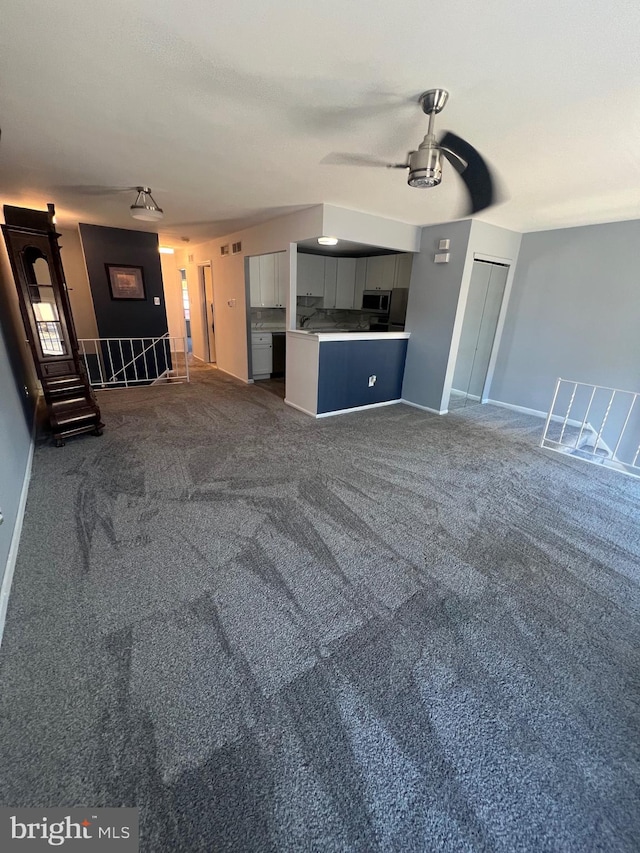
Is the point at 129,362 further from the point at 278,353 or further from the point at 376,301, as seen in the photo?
the point at 376,301

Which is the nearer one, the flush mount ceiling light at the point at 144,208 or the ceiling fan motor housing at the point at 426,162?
the ceiling fan motor housing at the point at 426,162

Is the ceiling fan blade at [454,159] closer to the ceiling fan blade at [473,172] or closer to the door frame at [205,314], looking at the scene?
the ceiling fan blade at [473,172]

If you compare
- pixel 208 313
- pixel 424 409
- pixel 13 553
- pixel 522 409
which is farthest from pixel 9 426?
pixel 522 409

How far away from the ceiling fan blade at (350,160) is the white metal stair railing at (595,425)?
328 centimetres

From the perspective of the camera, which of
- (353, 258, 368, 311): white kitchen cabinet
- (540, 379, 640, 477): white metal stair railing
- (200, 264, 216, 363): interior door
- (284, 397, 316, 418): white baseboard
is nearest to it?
(540, 379, 640, 477): white metal stair railing

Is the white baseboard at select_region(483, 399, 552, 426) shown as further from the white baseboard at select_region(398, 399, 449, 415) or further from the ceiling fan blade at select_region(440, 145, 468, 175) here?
the ceiling fan blade at select_region(440, 145, 468, 175)

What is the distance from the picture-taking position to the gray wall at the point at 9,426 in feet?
6.77

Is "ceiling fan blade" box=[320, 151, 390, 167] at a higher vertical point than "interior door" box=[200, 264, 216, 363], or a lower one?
higher

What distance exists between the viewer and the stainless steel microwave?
625cm

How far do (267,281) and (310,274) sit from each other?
2.98 ft

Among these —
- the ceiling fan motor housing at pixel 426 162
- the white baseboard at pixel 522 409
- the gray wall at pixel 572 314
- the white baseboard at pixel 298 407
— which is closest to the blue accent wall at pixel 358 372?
the white baseboard at pixel 298 407

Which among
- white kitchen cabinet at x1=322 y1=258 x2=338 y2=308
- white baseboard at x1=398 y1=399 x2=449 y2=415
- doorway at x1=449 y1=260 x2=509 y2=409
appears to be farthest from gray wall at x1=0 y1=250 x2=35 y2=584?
doorway at x1=449 y1=260 x2=509 y2=409

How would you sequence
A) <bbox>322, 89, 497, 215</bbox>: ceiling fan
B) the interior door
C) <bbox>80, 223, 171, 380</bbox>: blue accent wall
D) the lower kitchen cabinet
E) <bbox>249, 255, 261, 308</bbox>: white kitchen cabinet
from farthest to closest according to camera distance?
the interior door < the lower kitchen cabinet < <bbox>249, 255, 261, 308</bbox>: white kitchen cabinet < <bbox>80, 223, 171, 380</bbox>: blue accent wall < <bbox>322, 89, 497, 215</bbox>: ceiling fan

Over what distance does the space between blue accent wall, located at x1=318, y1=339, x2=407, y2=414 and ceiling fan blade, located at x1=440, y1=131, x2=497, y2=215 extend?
76.6 inches
